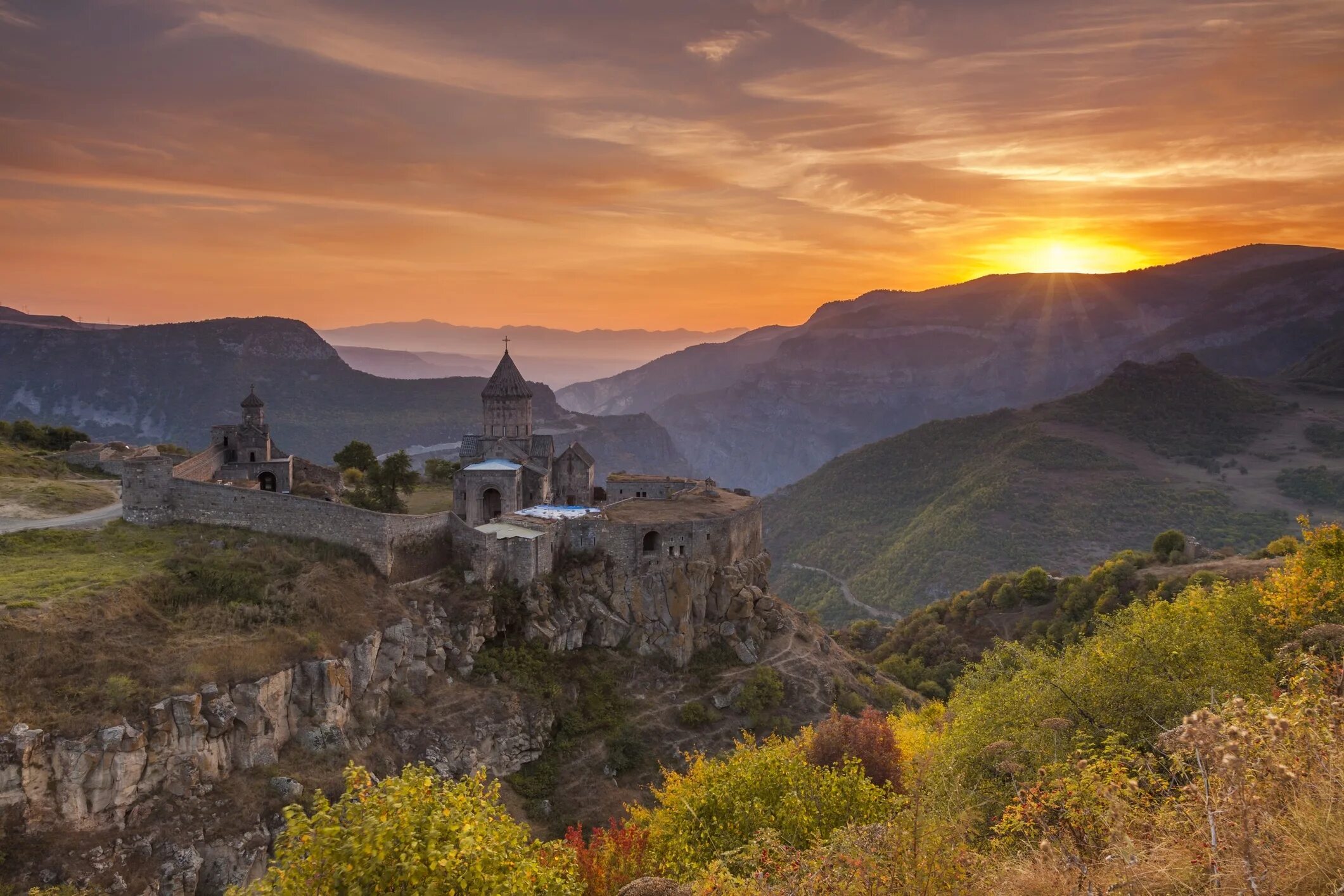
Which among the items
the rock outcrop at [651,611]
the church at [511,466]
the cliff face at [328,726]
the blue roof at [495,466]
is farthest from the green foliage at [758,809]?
the blue roof at [495,466]

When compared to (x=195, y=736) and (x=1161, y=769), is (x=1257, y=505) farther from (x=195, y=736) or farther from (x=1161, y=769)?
(x=195, y=736)

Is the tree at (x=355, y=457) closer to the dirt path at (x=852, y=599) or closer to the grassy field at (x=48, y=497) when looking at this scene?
the grassy field at (x=48, y=497)

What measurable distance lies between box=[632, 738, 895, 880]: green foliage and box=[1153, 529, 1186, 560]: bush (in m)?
41.2

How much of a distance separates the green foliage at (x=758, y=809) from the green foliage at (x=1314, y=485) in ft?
287

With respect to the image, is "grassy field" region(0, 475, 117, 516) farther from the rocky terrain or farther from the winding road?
the rocky terrain

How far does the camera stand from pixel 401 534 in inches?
1377

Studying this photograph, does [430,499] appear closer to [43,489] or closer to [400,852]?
[43,489]

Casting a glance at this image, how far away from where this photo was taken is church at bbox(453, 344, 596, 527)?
141ft

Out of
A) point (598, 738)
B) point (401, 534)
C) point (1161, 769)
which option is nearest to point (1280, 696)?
point (1161, 769)

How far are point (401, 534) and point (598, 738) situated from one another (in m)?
13.2

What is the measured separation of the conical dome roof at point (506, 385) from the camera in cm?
5144

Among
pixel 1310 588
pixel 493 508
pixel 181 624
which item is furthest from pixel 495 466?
pixel 1310 588

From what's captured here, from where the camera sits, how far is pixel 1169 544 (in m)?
51.7

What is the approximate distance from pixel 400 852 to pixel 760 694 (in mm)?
29714
